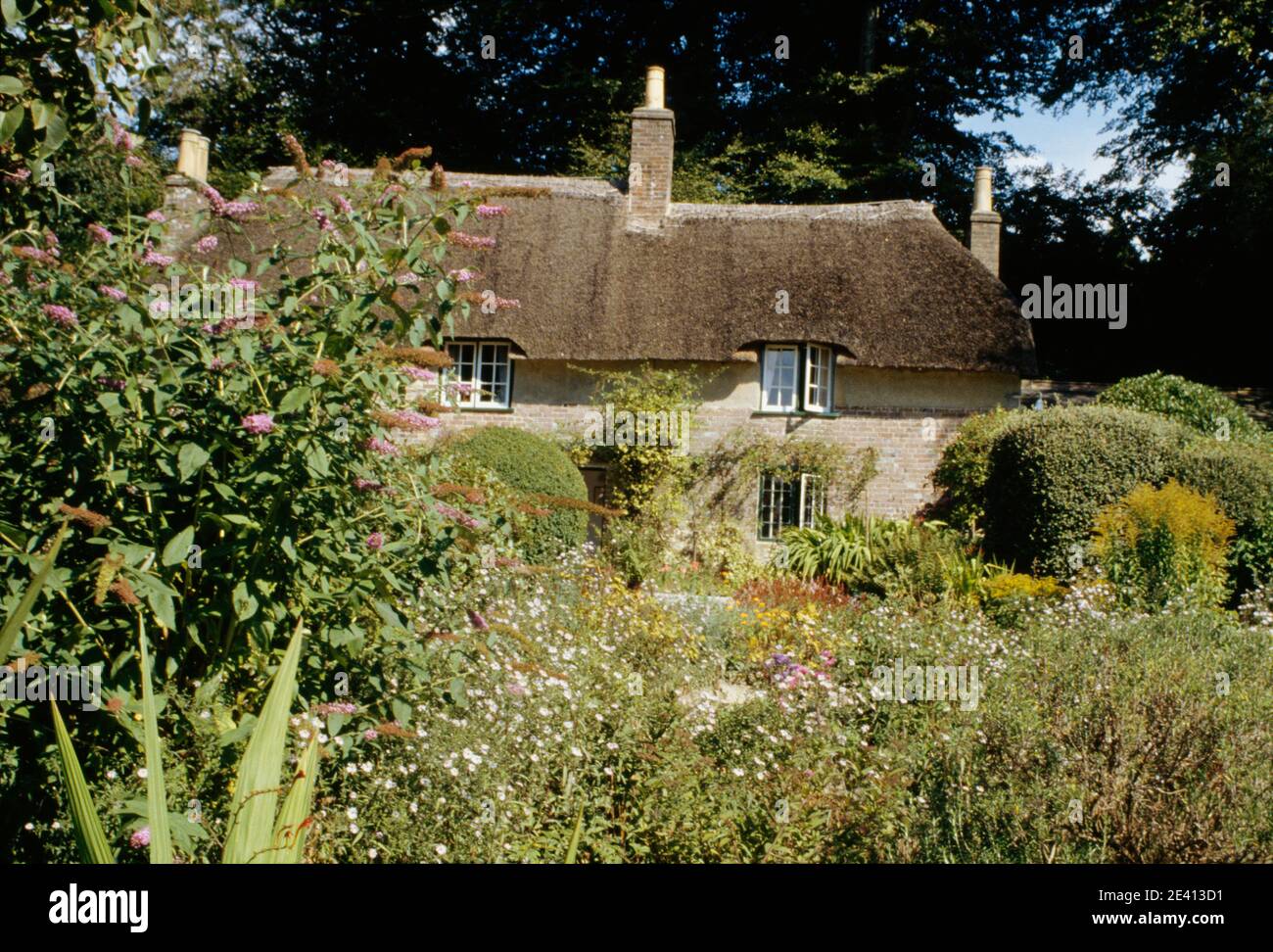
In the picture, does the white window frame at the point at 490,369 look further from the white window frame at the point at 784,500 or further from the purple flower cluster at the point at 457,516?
the purple flower cluster at the point at 457,516

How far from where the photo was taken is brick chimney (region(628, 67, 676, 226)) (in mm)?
17609

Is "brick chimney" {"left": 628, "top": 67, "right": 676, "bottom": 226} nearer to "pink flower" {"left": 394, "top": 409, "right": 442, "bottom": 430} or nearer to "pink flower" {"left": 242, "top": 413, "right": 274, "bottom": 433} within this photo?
"pink flower" {"left": 394, "top": 409, "right": 442, "bottom": 430}

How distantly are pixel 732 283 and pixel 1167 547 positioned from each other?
8741 millimetres

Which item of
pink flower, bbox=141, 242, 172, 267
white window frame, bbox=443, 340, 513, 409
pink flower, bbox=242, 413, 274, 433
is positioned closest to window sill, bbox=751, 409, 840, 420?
white window frame, bbox=443, 340, 513, 409

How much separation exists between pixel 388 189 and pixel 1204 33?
2082 cm

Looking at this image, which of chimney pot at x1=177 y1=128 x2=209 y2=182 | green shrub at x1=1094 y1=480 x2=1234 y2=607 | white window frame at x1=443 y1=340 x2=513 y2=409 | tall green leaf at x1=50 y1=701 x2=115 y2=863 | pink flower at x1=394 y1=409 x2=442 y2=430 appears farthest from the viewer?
chimney pot at x1=177 y1=128 x2=209 y2=182

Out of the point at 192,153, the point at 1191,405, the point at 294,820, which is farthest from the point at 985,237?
the point at 294,820

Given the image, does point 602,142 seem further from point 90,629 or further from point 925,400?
point 90,629

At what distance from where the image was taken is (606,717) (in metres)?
4.95

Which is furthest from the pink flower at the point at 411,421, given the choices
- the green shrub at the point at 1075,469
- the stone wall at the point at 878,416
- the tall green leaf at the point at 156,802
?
the stone wall at the point at 878,416

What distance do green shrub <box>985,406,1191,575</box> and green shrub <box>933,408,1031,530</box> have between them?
8.21ft

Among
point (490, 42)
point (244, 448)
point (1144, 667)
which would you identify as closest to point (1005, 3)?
point (490, 42)

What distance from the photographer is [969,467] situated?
46.5ft

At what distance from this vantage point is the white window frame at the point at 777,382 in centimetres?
1594
